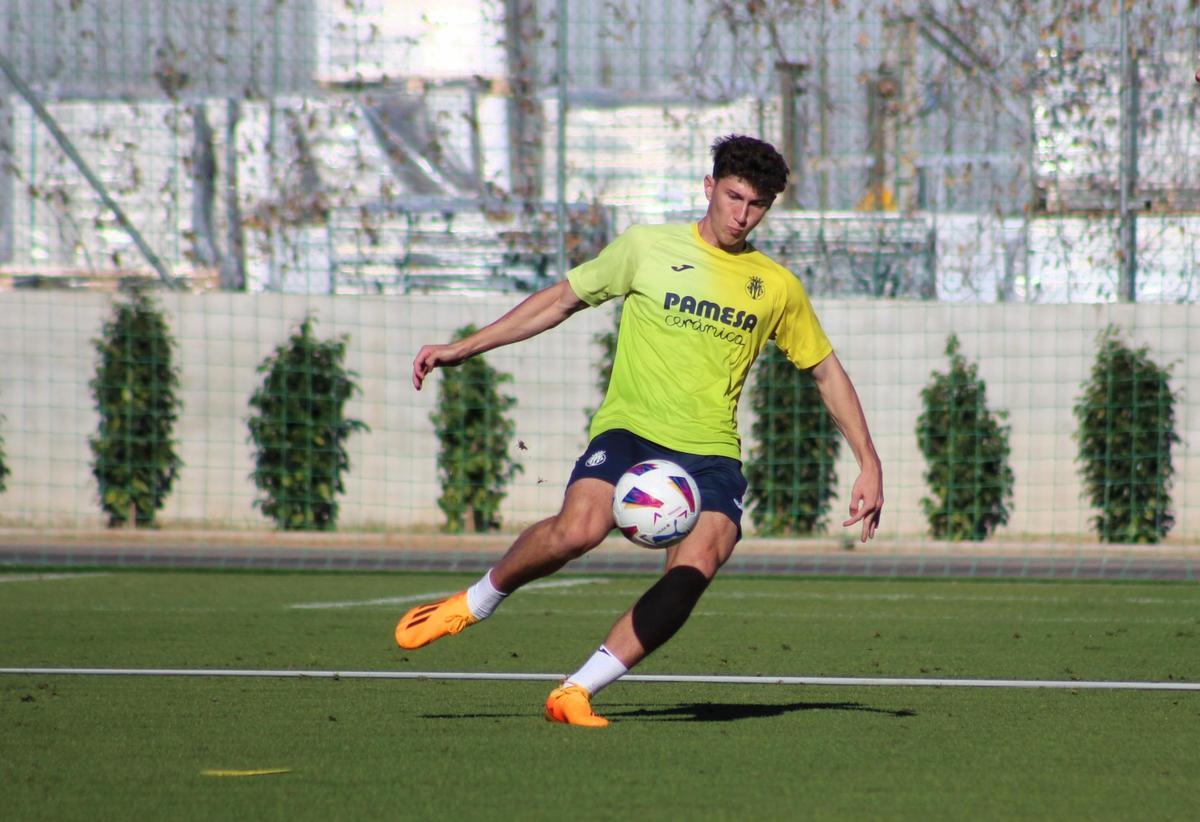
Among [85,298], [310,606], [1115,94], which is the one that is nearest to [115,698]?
[310,606]

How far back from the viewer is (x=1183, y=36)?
61.9ft

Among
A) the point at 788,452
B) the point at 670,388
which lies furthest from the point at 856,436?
the point at 788,452

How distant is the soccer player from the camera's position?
6.36 m

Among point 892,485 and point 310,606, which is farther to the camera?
point 892,485

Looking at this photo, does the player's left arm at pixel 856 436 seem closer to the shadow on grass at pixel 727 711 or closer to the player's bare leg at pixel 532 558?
the shadow on grass at pixel 727 711

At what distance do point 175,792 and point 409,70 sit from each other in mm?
14963

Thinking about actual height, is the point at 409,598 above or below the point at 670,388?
below

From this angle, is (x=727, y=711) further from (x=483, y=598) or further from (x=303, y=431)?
(x=303, y=431)

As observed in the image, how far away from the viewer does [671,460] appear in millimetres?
6480

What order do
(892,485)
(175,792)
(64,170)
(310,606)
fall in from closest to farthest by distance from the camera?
(175,792) < (310,606) < (892,485) < (64,170)

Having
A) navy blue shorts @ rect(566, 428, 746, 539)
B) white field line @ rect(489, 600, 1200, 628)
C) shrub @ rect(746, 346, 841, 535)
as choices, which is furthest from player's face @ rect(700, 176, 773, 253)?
shrub @ rect(746, 346, 841, 535)

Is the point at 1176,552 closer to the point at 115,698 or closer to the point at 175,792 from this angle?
the point at 115,698

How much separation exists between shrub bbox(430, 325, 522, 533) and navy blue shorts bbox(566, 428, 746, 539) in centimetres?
1172

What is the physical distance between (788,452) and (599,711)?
37.6ft
